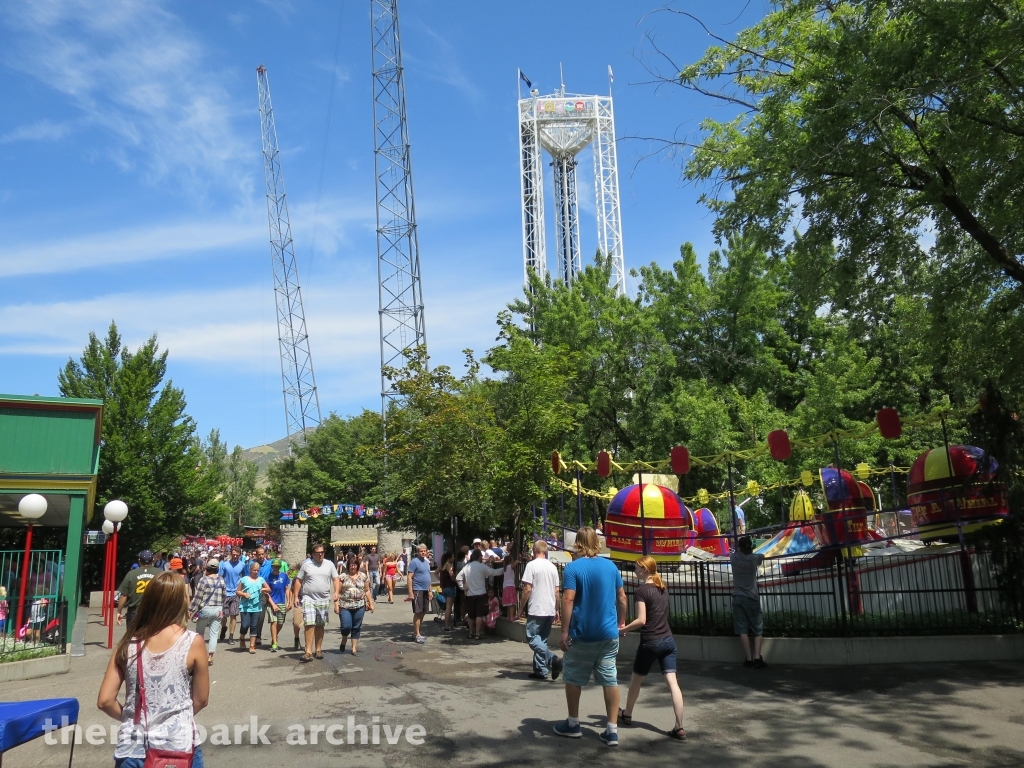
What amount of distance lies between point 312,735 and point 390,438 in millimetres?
9338

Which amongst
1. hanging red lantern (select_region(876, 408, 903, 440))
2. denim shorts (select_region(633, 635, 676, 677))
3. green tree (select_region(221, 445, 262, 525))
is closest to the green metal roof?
denim shorts (select_region(633, 635, 676, 677))

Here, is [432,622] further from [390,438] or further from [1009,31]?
[1009,31]

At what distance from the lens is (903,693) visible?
830 cm

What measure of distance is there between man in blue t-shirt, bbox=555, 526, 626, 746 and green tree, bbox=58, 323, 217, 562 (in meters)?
32.1

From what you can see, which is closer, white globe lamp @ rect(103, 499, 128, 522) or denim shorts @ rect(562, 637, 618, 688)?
denim shorts @ rect(562, 637, 618, 688)

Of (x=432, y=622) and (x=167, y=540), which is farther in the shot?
(x=167, y=540)

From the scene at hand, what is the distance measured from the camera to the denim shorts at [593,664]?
6734 mm

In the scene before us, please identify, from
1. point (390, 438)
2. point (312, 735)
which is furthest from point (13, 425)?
point (312, 735)

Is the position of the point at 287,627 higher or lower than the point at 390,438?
lower

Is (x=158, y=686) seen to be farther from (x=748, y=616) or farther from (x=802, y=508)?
(x=802, y=508)

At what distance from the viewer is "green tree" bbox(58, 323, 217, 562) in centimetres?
3434

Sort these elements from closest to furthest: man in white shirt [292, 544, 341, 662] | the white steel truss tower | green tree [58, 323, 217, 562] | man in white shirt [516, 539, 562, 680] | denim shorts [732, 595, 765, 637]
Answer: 1. man in white shirt [516, 539, 562, 680]
2. denim shorts [732, 595, 765, 637]
3. man in white shirt [292, 544, 341, 662]
4. green tree [58, 323, 217, 562]
5. the white steel truss tower

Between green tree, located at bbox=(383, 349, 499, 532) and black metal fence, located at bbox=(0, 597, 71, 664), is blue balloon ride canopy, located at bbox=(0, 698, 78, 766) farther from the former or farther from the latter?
green tree, located at bbox=(383, 349, 499, 532)

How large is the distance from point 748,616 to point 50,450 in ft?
43.4
